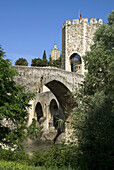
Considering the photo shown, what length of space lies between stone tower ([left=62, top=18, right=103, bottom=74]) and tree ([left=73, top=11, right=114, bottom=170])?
36.1ft

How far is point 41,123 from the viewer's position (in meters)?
23.1

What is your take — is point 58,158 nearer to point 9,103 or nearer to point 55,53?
point 9,103

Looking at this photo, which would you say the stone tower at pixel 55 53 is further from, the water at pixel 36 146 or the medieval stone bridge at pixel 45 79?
the medieval stone bridge at pixel 45 79

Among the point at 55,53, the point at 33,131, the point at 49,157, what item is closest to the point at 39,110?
the point at 33,131

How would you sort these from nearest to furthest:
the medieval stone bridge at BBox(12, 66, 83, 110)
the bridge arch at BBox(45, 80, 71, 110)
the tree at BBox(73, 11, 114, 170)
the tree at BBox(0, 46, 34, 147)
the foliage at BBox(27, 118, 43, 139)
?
the tree at BBox(73, 11, 114, 170) < the tree at BBox(0, 46, 34, 147) < the medieval stone bridge at BBox(12, 66, 83, 110) < the bridge arch at BBox(45, 80, 71, 110) < the foliage at BBox(27, 118, 43, 139)

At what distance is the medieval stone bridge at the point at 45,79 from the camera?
11.8 m

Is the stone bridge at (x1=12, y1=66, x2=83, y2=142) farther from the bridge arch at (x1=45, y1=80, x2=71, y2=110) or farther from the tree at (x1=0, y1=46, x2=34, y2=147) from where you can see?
the tree at (x1=0, y1=46, x2=34, y2=147)

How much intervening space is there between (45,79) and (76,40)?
7.83 m

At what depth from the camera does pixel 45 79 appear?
12875 mm

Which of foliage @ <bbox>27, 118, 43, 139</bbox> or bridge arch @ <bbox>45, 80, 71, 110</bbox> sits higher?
bridge arch @ <bbox>45, 80, 71, 110</bbox>

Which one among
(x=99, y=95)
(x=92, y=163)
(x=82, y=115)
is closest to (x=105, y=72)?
(x=99, y=95)

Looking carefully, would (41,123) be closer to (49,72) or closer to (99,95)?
(49,72)

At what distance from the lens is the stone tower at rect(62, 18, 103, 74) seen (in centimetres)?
1938

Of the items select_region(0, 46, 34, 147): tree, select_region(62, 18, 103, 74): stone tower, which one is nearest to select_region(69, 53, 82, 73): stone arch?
select_region(62, 18, 103, 74): stone tower
